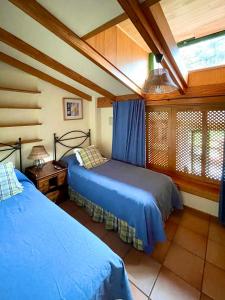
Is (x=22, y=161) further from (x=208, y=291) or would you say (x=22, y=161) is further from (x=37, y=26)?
(x=208, y=291)

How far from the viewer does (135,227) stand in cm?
189

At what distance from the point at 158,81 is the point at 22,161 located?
2.39 meters

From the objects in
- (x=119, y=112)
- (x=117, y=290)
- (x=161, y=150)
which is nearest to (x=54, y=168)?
(x=119, y=112)

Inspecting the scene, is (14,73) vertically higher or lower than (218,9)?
lower

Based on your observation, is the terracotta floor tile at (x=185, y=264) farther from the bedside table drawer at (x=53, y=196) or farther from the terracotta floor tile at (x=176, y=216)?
the bedside table drawer at (x=53, y=196)

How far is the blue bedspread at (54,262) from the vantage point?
922mm

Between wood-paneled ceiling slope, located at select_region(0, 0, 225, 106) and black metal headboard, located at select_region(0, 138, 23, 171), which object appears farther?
black metal headboard, located at select_region(0, 138, 23, 171)

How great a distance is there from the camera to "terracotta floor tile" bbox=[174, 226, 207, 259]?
1906 mm

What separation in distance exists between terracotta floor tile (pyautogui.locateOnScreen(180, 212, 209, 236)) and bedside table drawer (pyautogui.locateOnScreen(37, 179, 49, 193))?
6.65 ft

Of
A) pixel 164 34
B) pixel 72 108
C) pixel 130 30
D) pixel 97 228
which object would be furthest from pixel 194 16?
pixel 97 228

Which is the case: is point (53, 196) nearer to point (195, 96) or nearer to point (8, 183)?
point (8, 183)

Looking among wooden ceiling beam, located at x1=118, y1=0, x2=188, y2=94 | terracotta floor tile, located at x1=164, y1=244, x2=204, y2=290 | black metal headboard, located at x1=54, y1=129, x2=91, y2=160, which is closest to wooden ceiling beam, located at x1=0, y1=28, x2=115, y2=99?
black metal headboard, located at x1=54, y1=129, x2=91, y2=160

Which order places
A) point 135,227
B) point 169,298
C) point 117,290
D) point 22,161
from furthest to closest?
point 22,161 → point 135,227 → point 169,298 → point 117,290

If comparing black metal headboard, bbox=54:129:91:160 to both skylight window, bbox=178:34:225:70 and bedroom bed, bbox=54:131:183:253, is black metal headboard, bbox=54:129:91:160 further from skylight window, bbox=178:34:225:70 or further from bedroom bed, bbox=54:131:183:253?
skylight window, bbox=178:34:225:70
